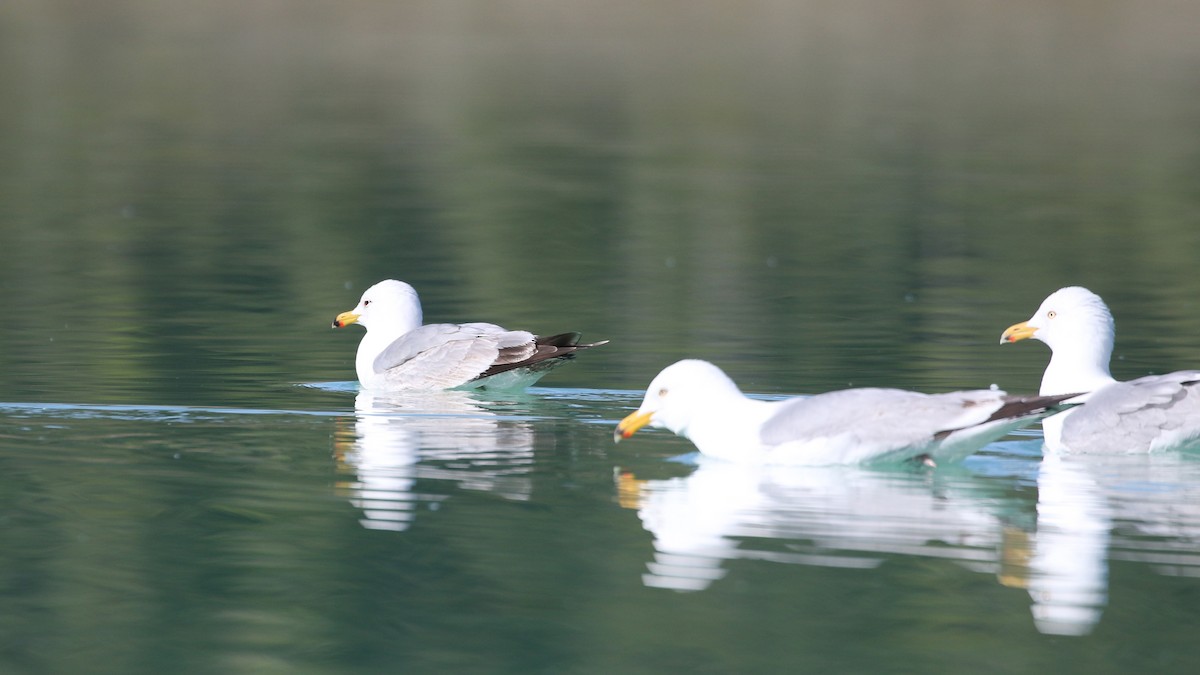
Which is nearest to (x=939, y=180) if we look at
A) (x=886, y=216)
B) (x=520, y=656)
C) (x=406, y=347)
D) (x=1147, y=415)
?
(x=886, y=216)

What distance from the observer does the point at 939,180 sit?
30.1 meters

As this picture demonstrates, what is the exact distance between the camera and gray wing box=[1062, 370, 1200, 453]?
35.1 ft

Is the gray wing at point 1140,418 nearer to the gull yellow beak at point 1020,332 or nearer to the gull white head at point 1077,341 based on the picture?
the gull white head at point 1077,341

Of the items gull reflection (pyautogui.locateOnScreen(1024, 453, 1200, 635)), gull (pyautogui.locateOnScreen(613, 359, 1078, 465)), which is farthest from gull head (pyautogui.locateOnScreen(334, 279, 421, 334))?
gull reflection (pyautogui.locateOnScreen(1024, 453, 1200, 635))

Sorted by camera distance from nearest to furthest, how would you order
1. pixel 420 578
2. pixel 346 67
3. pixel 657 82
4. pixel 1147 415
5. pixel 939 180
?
pixel 420 578 < pixel 1147 415 < pixel 939 180 < pixel 657 82 < pixel 346 67

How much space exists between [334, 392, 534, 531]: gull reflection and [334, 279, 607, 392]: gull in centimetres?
39

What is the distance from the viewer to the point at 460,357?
13516 millimetres

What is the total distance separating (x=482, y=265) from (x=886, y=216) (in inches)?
263

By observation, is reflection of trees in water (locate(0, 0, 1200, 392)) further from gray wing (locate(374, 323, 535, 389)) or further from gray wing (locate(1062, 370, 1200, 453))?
gray wing (locate(1062, 370, 1200, 453))

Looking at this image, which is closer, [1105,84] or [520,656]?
[520,656]

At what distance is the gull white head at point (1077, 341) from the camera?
464 inches

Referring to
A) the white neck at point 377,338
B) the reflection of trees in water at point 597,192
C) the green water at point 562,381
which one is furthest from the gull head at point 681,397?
the white neck at point 377,338

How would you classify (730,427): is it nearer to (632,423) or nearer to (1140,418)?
(632,423)

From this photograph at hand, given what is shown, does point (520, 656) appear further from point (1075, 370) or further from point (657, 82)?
point (657, 82)
